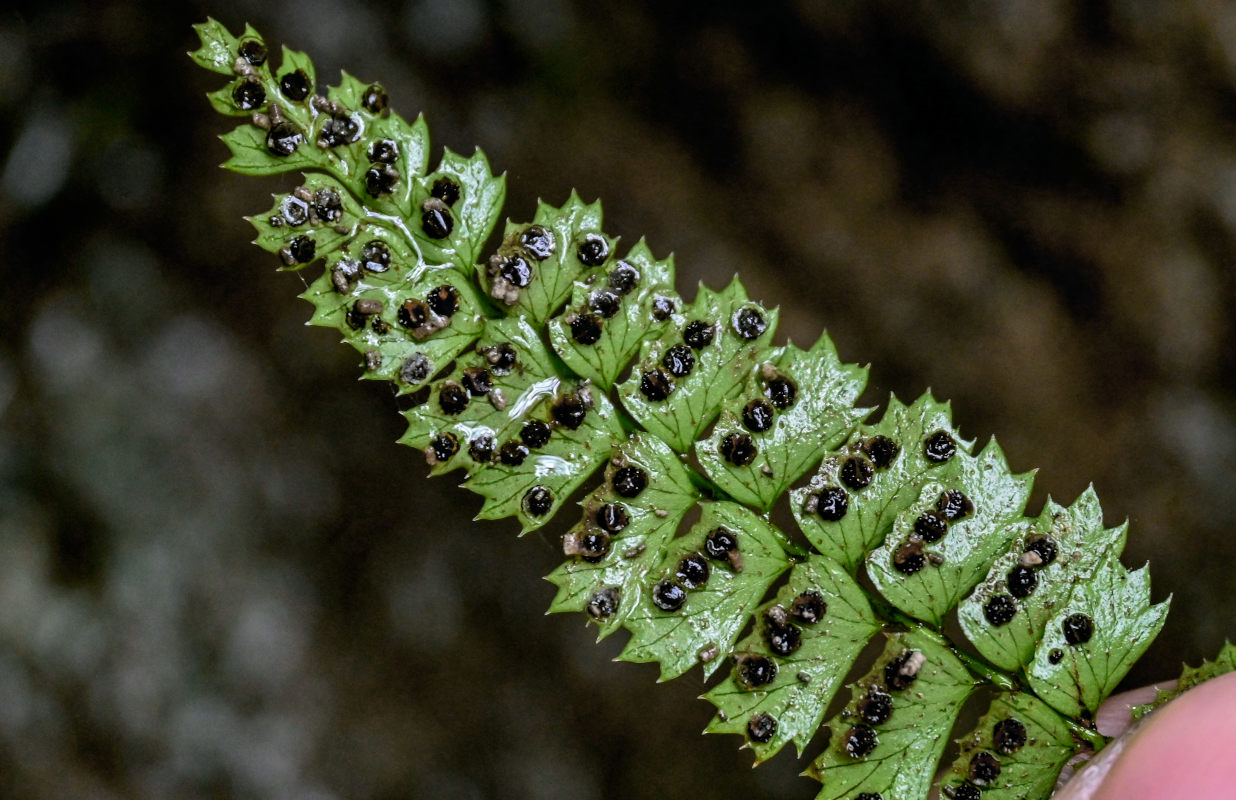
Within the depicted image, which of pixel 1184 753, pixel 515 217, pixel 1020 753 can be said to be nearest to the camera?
pixel 1184 753

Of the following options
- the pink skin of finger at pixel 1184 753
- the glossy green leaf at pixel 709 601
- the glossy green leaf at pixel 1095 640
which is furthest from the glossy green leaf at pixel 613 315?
the pink skin of finger at pixel 1184 753

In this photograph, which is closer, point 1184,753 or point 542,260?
point 1184,753

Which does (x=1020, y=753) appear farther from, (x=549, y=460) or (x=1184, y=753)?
(x=549, y=460)

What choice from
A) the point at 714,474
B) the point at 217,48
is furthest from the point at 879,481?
the point at 217,48

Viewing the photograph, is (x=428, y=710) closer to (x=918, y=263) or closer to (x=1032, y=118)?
(x=918, y=263)

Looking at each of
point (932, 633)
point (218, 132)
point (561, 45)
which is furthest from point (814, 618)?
point (218, 132)
